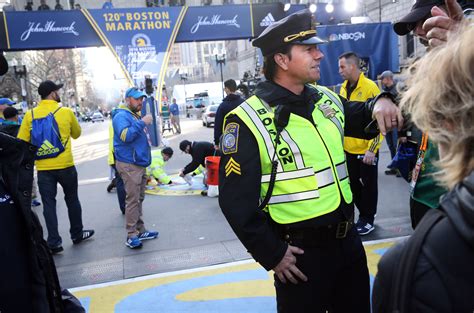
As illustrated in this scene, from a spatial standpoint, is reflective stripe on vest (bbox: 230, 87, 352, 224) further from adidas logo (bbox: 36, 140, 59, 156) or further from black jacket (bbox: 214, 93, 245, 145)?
black jacket (bbox: 214, 93, 245, 145)

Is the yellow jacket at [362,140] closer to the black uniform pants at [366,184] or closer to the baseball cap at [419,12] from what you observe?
the black uniform pants at [366,184]

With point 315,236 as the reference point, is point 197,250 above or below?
below

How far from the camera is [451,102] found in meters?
0.92

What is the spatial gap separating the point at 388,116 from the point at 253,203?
741 mm

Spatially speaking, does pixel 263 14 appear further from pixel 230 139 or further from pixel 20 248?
pixel 20 248

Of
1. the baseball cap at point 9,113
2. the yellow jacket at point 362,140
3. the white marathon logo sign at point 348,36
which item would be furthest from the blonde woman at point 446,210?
the white marathon logo sign at point 348,36

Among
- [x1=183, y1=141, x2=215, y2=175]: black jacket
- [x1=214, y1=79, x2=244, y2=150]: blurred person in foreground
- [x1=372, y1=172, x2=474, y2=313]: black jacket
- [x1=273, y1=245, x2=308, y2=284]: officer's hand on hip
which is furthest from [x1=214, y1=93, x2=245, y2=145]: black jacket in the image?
[x1=372, y1=172, x2=474, y2=313]: black jacket

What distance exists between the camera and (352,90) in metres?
4.99

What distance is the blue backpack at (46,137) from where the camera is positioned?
518 cm

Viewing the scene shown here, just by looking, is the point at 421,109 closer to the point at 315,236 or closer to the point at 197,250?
the point at 315,236

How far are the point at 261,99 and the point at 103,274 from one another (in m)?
3.22

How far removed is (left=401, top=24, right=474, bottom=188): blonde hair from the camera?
897 millimetres

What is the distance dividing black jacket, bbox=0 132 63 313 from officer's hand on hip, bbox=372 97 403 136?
170 cm

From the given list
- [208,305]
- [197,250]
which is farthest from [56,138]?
[208,305]
